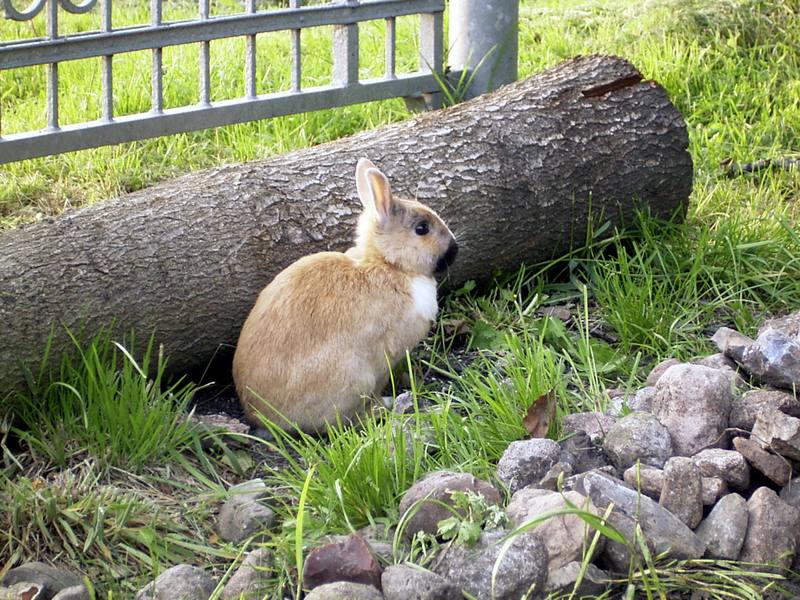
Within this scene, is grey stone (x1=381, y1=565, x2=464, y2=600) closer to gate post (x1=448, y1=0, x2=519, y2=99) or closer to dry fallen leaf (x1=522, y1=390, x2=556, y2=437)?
dry fallen leaf (x1=522, y1=390, x2=556, y2=437)

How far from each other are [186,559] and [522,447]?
42.3 inches

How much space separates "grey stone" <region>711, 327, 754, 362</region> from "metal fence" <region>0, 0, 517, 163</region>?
9.51 feet

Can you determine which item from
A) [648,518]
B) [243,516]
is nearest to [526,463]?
[648,518]

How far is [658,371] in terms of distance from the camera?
4.26 metres

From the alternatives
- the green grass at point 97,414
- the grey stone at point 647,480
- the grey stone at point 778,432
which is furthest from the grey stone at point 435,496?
the green grass at point 97,414

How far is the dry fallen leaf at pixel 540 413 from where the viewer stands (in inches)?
149

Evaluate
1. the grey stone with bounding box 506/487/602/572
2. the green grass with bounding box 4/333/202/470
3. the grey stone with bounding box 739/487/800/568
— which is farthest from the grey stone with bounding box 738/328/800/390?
the green grass with bounding box 4/333/202/470

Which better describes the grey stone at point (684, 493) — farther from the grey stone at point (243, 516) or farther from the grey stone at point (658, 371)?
the grey stone at point (243, 516)

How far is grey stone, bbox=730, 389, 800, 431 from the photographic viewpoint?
146 inches

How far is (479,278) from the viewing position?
5.44 meters

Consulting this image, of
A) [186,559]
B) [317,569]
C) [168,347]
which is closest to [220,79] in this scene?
[168,347]

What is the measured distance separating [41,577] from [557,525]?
1.42 meters

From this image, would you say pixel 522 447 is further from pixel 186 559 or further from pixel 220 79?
pixel 220 79

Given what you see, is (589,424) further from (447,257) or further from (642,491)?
(447,257)
